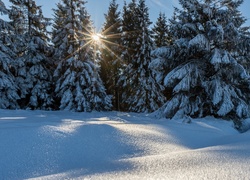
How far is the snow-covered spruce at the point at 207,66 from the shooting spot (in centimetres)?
794

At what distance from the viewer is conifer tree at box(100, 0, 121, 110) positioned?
20.1 meters

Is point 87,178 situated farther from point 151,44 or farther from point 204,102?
point 151,44

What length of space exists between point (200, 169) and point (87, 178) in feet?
3.37

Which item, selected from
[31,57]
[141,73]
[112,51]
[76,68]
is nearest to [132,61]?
[141,73]

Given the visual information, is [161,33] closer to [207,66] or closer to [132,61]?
[132,61]

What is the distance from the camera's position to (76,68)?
15047mm

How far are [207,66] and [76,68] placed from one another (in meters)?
9.19

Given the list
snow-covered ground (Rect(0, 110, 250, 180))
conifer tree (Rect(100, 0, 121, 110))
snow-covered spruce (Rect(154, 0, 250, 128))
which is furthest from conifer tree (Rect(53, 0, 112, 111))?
snow-covered ground (Rect(0, 110, 250, 180))

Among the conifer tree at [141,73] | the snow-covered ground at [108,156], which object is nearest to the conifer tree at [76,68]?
the conifer tree at [141,73]

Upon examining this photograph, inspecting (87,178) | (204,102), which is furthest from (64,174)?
(204,102)

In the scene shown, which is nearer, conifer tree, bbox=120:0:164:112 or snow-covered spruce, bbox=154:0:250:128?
snow-covered spruce, bbox=154:0:250:128

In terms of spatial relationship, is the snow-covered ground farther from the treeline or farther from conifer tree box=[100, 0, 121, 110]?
conifer tree box=[100, 0, 121, 110]

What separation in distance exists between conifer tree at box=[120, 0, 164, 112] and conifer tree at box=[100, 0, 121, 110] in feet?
5.58

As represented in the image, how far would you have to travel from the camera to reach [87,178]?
1891 millimetres
